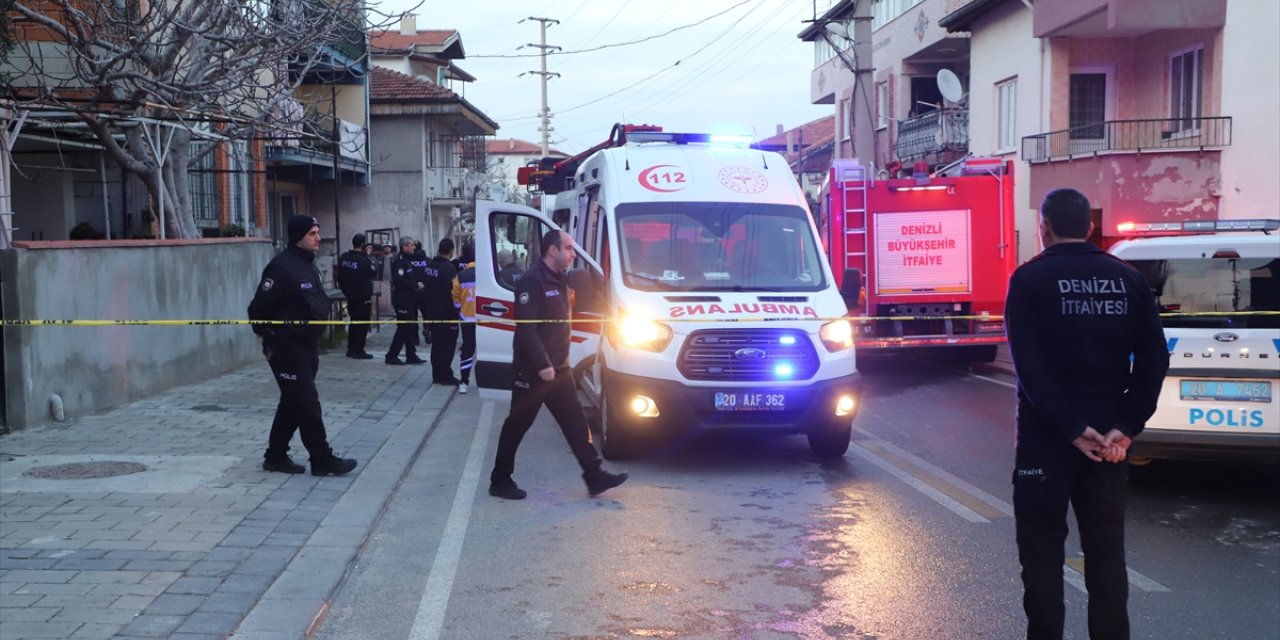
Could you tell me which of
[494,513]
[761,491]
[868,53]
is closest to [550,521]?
[494,513]

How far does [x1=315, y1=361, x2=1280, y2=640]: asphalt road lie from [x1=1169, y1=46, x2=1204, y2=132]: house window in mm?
13669

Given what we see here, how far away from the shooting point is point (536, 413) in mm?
8648

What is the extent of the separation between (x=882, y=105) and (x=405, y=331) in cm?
2423

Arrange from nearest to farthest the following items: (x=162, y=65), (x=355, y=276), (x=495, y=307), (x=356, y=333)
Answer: (x=495, y=307), (x=162, y=65), (x=355, y=276), (x=356, y=333)

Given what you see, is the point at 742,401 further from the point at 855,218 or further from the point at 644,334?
the point at 855,218

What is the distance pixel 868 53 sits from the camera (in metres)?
23.0

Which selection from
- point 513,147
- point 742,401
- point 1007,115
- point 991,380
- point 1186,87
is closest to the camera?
point 742,401

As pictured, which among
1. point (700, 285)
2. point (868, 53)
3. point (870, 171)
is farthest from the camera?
point (868, 53)

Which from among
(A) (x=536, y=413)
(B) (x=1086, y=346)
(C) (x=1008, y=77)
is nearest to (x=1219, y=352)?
(B) (x=1086, y=346)

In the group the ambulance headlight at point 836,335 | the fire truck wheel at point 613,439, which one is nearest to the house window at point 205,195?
the fire truck wheel at point 613,439

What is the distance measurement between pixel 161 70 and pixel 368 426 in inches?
193

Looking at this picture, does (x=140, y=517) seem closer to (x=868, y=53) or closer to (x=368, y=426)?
(x=368, y=426)

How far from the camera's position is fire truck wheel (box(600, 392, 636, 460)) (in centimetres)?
970

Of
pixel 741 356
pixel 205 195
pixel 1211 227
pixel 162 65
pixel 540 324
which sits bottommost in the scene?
pixel 741 356
